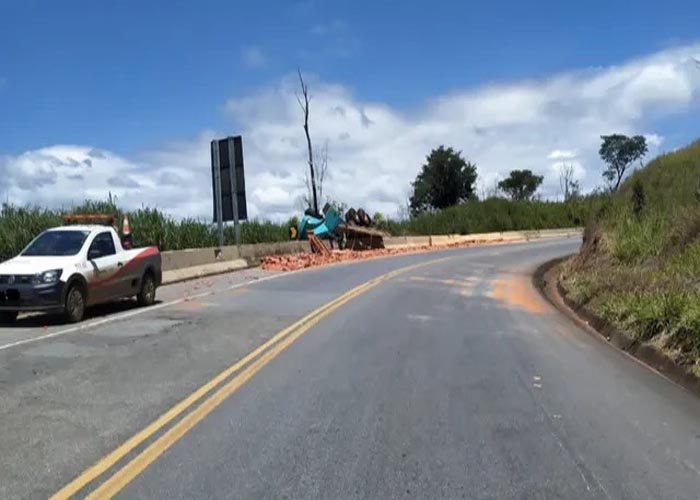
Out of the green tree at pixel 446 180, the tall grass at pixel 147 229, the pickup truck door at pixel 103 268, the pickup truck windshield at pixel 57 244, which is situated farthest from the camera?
the green tree at pixel 446 180

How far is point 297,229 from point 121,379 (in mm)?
28781

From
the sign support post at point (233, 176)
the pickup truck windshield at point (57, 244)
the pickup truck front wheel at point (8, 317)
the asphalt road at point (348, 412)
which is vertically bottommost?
the asphalt road at point (348, 412)

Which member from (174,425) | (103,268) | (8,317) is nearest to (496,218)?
(103,268)

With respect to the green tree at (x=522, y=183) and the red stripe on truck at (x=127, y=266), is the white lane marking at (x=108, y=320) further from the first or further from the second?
the green tree at (x=522, y=183)

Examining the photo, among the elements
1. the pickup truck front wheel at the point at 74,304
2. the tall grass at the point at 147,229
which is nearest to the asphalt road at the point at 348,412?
the pickup truck front wheel at the point at 74,304

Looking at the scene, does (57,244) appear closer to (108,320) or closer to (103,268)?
(103,268)

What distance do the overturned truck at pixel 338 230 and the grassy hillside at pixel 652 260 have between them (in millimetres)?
14862

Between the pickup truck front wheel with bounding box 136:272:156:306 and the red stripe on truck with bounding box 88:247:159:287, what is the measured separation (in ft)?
1.41

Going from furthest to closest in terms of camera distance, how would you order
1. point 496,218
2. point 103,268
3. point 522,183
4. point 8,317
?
point 522,183 → point 496,218 → point 103,268 → point 8,317

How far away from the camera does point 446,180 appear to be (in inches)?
3022

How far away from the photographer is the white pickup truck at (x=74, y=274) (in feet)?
45.5

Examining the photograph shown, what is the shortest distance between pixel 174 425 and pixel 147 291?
34.9 feet

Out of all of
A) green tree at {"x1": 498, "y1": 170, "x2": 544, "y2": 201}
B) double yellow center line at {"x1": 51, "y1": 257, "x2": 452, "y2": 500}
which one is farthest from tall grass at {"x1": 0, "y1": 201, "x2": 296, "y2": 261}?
green tree at {"x1": 498, "y1": 170, "x2": 544, "y2": 201}

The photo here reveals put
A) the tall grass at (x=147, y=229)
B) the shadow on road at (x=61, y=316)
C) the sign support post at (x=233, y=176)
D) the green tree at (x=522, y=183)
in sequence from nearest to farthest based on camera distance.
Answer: the shadow on road at (x=61, y=316), the tall grass at (x=147, y=229), the sign support post at (x=233, y=176), the green tree at (x=522, y=183)
